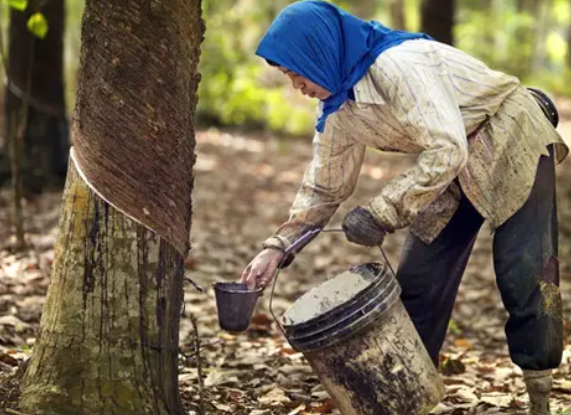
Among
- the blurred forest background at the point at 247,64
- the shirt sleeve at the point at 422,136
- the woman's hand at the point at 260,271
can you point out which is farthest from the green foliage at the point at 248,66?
the shirt sleeve at the point at 422,136

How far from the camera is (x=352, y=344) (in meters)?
3.61

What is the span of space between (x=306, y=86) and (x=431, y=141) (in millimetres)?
527

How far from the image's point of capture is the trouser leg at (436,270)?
13.9 ft

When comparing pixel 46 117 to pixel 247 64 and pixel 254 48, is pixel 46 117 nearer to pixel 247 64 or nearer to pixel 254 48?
pixel 247 64

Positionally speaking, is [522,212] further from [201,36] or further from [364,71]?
[201,36]

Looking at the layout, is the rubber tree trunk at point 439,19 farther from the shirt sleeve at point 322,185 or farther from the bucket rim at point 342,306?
the bucket rim at point 342,306

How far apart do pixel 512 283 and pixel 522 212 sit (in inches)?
11.4

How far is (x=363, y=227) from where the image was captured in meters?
3.65

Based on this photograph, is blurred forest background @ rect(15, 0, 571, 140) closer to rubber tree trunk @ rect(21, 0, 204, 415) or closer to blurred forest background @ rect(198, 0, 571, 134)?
blurred forest background @ rect(198, 0, 571, 134)

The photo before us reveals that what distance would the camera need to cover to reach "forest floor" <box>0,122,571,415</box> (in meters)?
4.43

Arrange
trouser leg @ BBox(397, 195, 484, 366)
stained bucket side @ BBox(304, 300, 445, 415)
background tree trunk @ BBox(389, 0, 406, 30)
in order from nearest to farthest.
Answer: stained bucket side @ BBox(304, 300, 445, 415), trouser leg @ BBox(397, 195, 484, 366), background tree trunk @ BBox(389, 0, 406, 30)

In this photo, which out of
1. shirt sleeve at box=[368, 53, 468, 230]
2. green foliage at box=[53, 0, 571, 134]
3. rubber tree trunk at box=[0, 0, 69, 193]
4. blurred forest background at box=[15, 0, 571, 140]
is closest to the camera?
shirt sleeve at box=[368, 53, 468, 230]

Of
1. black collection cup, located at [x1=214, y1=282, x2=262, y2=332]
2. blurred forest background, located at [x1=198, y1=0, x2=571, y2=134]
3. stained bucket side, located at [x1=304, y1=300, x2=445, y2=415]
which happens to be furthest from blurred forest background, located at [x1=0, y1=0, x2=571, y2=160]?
stained bucket side, located at [x1=304, y1=300, x2=445, y2=415]

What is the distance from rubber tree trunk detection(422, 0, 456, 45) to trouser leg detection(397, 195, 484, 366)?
24.3 ft
